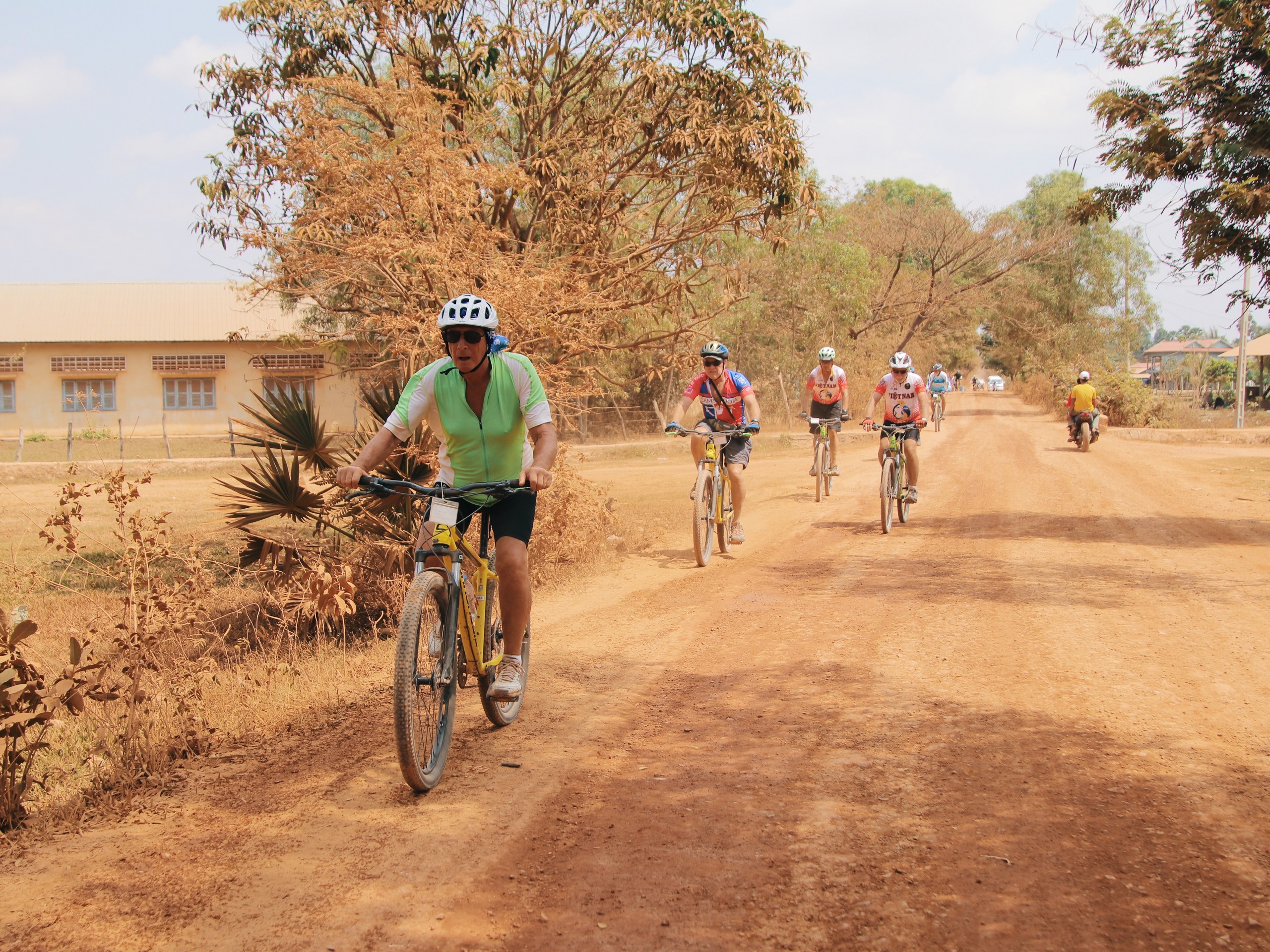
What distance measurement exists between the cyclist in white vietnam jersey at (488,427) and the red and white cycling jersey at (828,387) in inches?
435

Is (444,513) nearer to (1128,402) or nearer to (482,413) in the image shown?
(482,413)

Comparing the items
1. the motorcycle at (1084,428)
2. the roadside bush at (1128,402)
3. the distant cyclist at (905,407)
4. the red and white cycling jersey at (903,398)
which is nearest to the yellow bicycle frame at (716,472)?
the distant cyclist at (905,407)

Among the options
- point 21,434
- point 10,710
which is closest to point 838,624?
point 10,710

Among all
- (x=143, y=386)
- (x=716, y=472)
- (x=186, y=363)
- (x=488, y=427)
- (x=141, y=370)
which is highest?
(x=186, y=363)

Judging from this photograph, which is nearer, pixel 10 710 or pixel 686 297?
pixel 10 710

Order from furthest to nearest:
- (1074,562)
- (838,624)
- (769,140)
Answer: (769,140) → (1074,562) → (838,624)

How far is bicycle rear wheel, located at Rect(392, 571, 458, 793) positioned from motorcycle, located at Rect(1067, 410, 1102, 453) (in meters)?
21.9

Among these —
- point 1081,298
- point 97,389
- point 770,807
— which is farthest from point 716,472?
point 1081,298

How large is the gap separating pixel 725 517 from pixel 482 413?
6.35m

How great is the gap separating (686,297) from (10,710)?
10.2 m

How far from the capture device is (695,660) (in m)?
6.55

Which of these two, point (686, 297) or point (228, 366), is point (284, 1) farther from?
point (228, 366)

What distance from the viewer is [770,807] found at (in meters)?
4.04

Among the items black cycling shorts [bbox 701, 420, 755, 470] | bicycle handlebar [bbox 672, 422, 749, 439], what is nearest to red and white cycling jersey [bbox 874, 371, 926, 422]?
black cycling shorts [bbox 701, 420, 755, 470]
